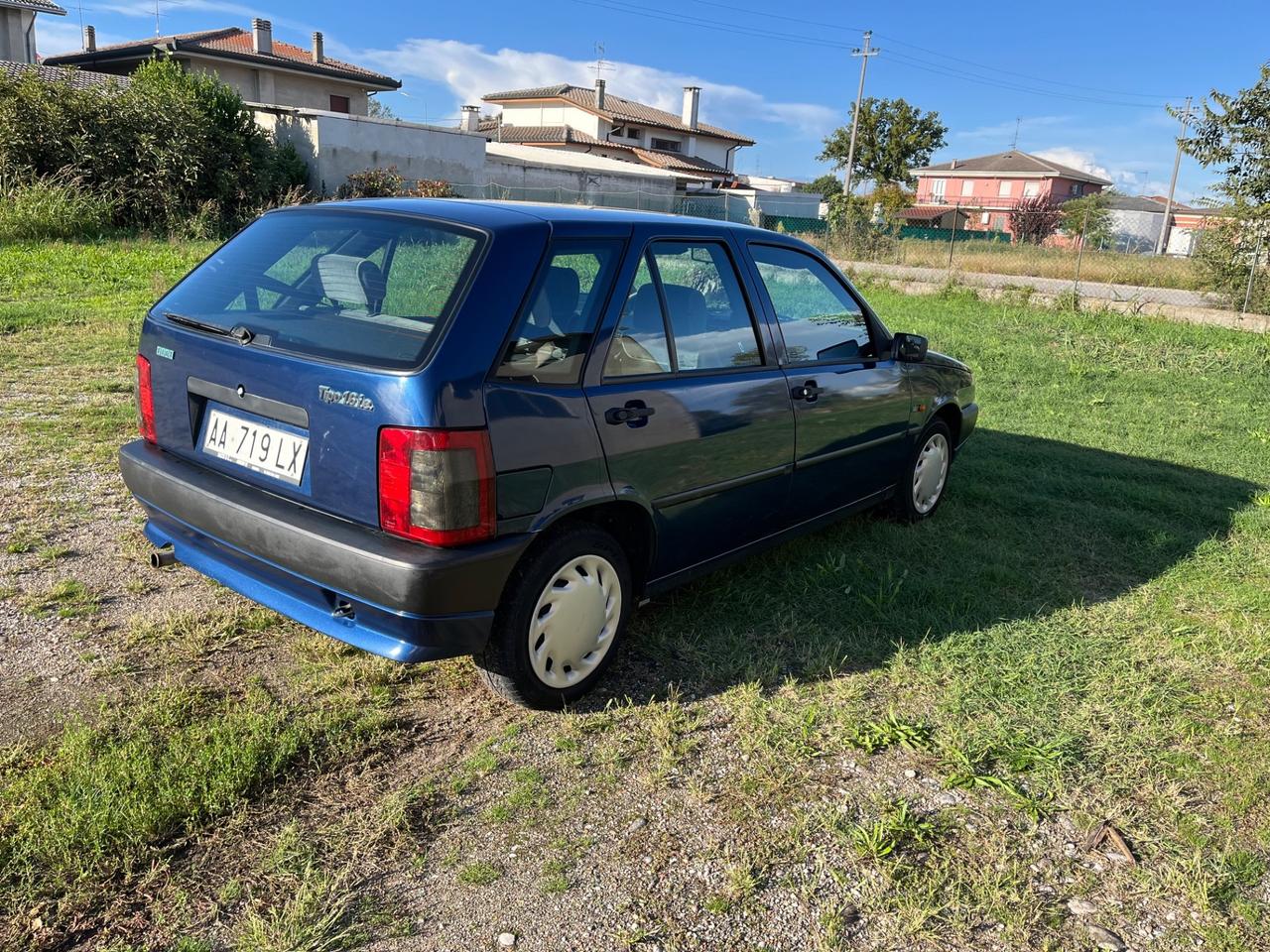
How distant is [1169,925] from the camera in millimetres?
2467

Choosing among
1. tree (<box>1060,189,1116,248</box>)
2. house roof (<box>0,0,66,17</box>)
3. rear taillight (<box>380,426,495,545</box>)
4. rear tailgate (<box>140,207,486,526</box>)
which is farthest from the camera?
house roof (<box>0,0,66,17</box>)

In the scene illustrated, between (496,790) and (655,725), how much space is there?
0.63 metres

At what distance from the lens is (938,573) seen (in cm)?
469

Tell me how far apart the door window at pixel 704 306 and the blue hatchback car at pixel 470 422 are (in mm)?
11

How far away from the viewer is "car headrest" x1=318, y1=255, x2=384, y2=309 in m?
3.06

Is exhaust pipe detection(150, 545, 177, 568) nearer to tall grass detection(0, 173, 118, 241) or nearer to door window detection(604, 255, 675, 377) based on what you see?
door window detection(604, 255, 675, 377)

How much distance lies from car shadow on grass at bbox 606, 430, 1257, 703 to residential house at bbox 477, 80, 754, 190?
168ft

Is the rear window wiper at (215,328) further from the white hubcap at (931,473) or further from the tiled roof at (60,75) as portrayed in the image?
the tiled roof at (60,75)

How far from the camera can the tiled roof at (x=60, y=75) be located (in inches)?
853

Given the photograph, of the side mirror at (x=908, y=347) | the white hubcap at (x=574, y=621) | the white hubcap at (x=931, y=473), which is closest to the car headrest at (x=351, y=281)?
the white hubcap at (x=574, y=621)

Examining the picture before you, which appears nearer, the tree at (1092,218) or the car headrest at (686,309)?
the car headrest at (686,309)

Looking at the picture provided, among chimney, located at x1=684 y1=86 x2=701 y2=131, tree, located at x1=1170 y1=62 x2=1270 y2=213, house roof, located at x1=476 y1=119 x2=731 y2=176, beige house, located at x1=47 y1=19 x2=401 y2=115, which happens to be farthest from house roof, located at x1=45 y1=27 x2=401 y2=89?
tree, located at x1=1170 y1=62 x2=1270 y2=213

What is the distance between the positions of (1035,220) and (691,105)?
27021 mm

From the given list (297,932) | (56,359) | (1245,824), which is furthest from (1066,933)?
(56,359)
